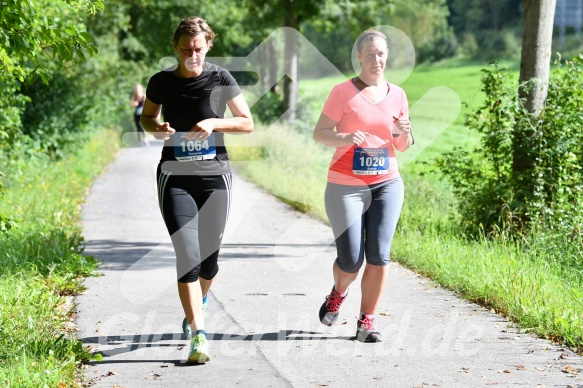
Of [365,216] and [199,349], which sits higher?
[365,216]

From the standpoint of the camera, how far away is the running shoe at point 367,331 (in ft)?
21.6

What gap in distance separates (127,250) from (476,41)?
57.4 m

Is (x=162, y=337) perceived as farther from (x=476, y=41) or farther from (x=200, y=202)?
(x=476, y=41)

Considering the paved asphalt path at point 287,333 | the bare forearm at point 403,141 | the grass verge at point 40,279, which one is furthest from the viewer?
the bare forearm at point 403,141

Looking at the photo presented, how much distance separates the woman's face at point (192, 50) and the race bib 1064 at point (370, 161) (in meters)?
1.17

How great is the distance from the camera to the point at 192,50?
6.04 metres

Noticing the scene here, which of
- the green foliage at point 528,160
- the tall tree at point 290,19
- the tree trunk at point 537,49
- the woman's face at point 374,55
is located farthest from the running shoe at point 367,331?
the tall tree at point 290,19

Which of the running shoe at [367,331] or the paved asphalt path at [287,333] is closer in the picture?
the paved asphalt path at [287,333]

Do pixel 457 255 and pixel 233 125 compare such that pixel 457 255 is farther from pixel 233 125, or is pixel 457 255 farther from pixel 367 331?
pixel 233 125

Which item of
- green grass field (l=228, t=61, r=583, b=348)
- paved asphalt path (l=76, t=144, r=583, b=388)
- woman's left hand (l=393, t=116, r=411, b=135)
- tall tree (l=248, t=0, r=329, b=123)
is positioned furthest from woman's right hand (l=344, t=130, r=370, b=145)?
tall tree (l=248, t=0, r=329, b=123)

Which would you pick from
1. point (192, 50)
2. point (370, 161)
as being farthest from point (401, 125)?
point (192, 50)

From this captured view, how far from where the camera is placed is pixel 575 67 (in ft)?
32.7

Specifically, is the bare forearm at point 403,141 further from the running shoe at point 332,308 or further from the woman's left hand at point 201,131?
the woman's left hand at point 201,131

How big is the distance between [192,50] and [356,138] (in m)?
1.16
